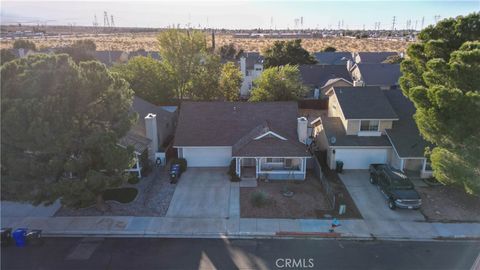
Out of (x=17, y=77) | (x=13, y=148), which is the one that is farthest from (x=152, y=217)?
(x=17, y=77)

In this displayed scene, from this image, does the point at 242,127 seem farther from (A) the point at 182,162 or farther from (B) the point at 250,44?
(B) the point at 250,44

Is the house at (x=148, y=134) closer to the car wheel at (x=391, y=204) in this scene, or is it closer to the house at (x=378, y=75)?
the car wheel at (x=391, y=204)

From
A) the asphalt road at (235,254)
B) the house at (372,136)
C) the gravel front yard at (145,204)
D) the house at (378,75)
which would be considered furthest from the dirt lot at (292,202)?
the house at (378,75)

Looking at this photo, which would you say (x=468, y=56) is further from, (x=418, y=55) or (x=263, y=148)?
(x=263, y=148)

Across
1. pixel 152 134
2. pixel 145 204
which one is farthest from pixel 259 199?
pixel 152 134

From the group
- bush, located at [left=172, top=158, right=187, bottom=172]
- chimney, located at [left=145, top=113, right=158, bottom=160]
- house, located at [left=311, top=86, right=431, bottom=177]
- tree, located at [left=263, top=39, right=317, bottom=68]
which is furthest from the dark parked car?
tree, located at [left=263, top=39, right=317, bottom=68]

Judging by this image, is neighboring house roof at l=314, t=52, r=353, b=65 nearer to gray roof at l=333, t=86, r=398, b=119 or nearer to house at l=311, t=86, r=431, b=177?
gray roof at l=333, t=86, r=398, b=119
